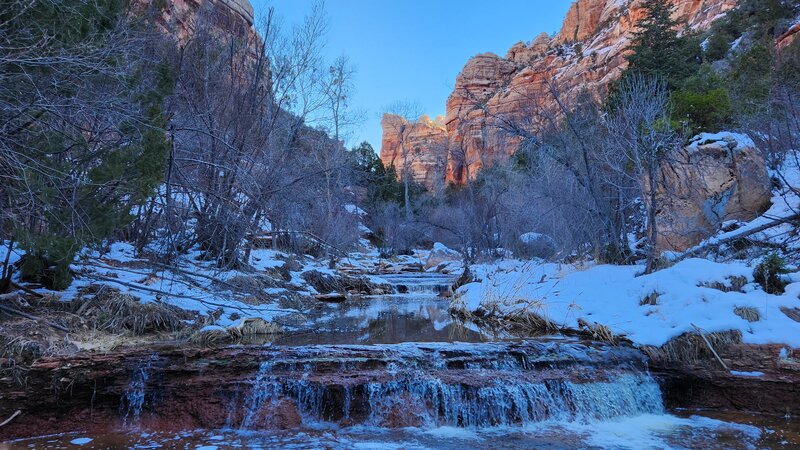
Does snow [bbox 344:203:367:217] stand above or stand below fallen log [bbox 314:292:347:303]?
above

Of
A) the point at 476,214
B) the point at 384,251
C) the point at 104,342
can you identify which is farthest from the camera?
the point at 384,251

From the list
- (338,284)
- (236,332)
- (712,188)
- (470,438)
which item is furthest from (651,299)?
(338,284)

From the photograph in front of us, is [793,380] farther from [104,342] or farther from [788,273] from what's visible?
[104,342]

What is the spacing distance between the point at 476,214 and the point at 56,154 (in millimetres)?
18547

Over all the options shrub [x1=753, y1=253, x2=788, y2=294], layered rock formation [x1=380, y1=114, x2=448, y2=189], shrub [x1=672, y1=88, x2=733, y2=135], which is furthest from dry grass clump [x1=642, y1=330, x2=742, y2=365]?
layered rock formation [x1=380, y1=114, x2=448, y2=189]

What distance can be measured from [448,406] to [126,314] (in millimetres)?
4793

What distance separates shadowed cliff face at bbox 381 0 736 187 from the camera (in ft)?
101

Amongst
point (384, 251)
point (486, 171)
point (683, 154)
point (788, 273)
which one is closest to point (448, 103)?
point (384, 251)

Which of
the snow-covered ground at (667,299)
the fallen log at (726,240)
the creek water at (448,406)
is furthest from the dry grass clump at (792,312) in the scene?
the fallen log at (726,240)

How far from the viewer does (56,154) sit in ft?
16.4

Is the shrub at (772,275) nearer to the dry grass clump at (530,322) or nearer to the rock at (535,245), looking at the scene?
the dry grass clump at (530,322)

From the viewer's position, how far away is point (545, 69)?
34.3 m

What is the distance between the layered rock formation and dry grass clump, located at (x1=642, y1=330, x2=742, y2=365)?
52.1m

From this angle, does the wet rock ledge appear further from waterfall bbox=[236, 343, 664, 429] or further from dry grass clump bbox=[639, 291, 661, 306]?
dry grass clump bbox=[639, 291, 661, 306]
